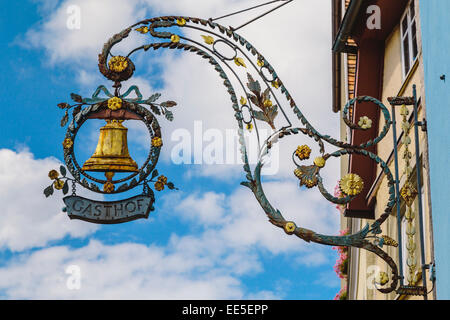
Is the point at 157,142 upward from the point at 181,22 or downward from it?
downward

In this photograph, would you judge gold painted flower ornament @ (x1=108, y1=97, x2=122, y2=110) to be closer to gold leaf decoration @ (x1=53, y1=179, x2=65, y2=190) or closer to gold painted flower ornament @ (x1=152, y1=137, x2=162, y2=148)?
gold painted flower ornament @ (x1=152, y1=137, x2=162, y2=148)

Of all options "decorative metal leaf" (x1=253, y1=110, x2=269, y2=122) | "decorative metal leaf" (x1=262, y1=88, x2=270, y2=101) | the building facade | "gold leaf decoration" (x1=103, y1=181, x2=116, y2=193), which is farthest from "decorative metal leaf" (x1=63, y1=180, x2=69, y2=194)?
the building facade

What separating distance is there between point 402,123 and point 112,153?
8.20ft

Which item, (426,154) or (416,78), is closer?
(426,154)

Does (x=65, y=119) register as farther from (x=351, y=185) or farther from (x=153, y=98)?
(x=351, y=185)

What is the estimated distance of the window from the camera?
41.0ft

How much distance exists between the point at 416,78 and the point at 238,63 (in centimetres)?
372

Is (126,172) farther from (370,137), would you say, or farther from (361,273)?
(361,273)

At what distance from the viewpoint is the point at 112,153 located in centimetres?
899

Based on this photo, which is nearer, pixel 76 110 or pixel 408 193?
pixel 408 193

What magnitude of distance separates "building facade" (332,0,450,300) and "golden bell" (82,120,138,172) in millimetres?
2040

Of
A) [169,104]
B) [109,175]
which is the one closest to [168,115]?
[169,104]
